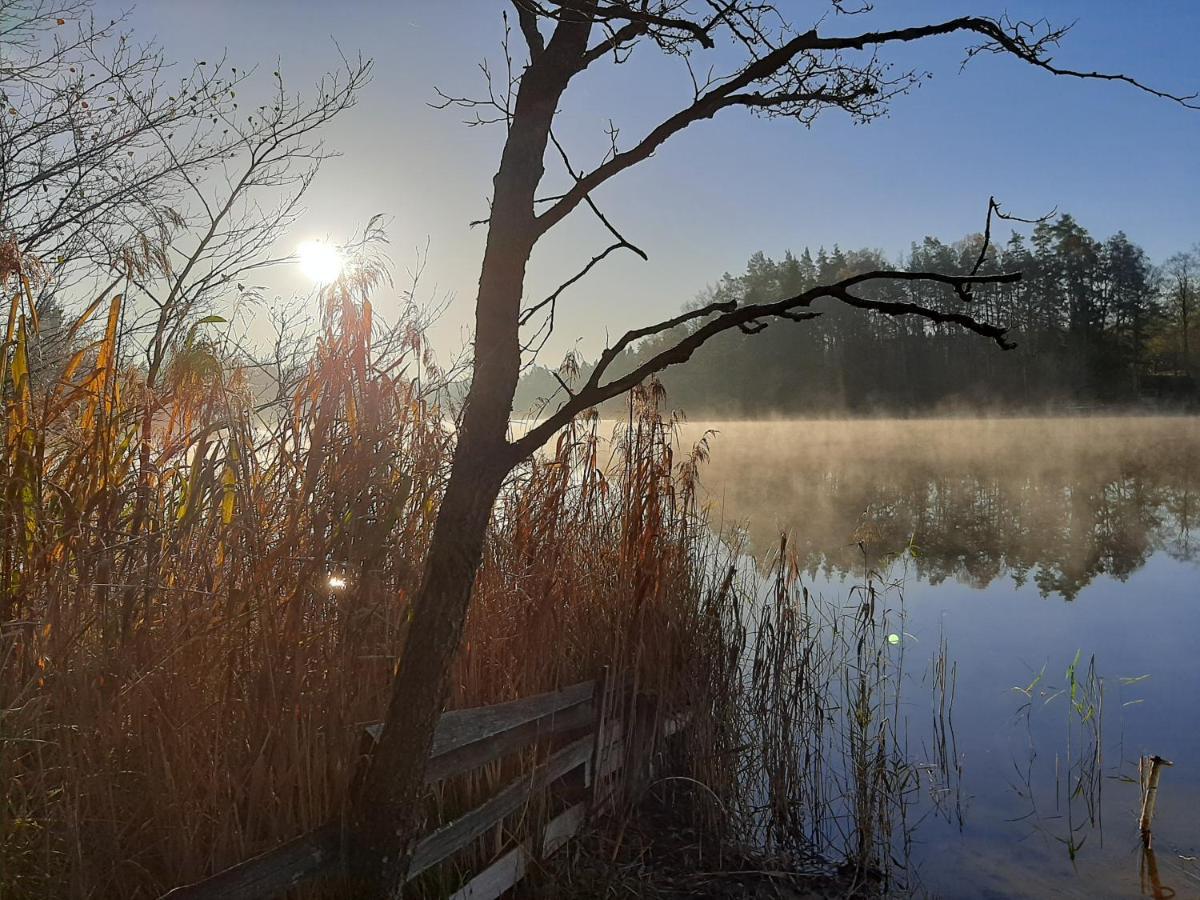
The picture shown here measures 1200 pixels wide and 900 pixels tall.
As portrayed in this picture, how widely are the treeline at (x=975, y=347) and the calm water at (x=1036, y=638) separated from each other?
2138 centimetres

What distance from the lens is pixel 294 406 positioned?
2586 mm

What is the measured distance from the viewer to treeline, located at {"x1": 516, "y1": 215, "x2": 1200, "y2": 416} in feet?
148

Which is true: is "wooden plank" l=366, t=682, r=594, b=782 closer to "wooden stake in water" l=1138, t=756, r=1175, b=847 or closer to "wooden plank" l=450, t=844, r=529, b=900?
"wooden plank" l=450, t=844, r=529, b=900

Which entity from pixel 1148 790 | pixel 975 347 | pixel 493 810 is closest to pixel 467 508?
pixel 493 810

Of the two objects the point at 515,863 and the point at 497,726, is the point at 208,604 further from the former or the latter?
the point at 515,863

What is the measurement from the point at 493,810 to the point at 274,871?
40.9 inches

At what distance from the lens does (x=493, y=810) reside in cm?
296

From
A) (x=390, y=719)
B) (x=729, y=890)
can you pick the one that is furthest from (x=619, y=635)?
(x=390, y=719)

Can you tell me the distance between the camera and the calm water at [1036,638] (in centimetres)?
424

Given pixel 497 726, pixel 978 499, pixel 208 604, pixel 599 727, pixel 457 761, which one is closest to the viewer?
pixel 208 604

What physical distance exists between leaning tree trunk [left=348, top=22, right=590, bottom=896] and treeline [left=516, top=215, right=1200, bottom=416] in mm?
36610

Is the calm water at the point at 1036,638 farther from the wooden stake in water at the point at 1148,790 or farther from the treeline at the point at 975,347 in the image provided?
the treeline at the point at 975,347

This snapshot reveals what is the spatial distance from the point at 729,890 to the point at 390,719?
204 cm

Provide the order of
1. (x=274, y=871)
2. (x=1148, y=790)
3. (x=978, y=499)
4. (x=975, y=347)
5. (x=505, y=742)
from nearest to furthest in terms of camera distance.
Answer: (x=274, y=871) → (x=505, y=742) → (x=1148, y=790) → (x=978, y=499) → (x=975, y=347)
